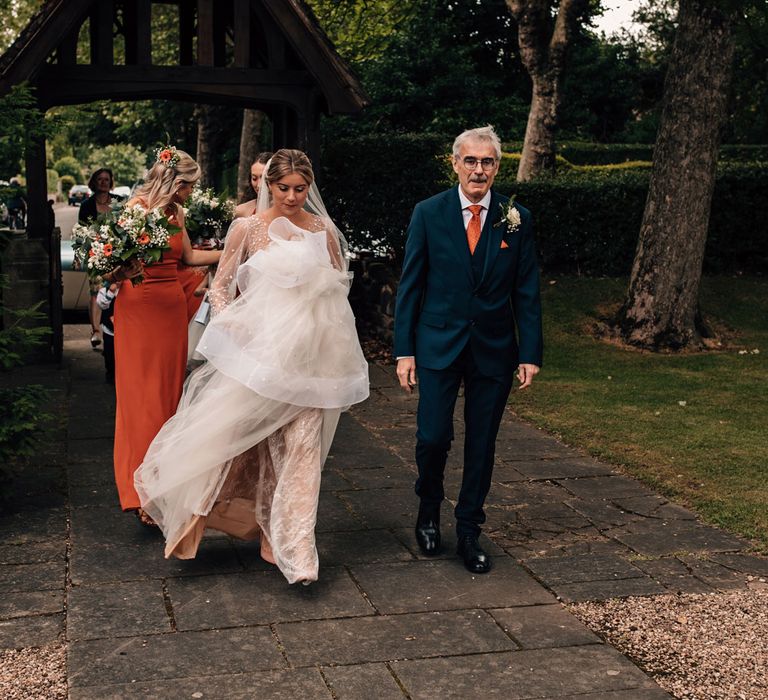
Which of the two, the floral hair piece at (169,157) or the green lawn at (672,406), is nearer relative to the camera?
the floral hair piece at (169,157)

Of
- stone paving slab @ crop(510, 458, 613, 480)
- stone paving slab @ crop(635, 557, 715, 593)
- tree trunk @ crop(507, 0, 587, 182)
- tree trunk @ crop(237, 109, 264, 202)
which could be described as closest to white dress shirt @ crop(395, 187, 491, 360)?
stone paving slab @ crop(635, 557, 715, 593)

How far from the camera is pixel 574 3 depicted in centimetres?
1862

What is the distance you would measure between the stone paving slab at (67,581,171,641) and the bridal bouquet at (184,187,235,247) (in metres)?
3.83

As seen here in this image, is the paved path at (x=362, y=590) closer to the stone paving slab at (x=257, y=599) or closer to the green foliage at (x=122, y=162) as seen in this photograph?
the stone paving slab at (x=257, y=599)

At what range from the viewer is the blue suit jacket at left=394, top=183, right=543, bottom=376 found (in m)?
5.57

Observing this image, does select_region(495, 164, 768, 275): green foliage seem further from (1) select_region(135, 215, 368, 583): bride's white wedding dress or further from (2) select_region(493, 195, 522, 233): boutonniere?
(1) select_region(135, 215, 368, 583): bride's white wedding dress

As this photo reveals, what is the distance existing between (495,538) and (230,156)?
1356 inches

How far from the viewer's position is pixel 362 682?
430 centimetres

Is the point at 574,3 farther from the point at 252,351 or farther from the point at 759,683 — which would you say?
the point at 759,683

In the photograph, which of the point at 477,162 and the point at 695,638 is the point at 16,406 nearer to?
the point at 477,162

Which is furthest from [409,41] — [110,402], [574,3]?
[110,402]

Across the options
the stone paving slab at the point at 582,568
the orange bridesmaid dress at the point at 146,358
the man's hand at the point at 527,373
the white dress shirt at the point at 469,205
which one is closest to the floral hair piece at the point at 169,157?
the orange bridesmaid dress at the point at 146,358

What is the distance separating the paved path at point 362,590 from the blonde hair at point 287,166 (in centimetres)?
203

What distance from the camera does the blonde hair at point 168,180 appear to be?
21.5 feet
